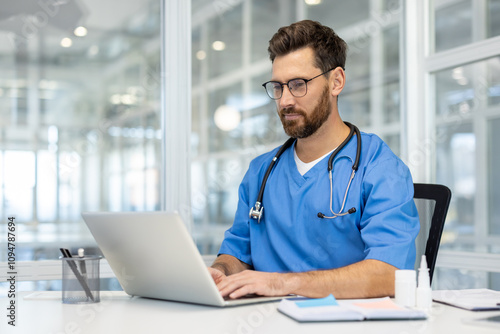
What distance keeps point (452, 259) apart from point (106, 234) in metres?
1.74

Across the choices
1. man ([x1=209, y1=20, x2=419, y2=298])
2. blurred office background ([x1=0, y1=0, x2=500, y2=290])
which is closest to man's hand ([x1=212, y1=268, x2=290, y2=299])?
man ([x1=209, y1=20, x2=419, y2=298])

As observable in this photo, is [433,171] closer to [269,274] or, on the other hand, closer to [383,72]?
[383,72]

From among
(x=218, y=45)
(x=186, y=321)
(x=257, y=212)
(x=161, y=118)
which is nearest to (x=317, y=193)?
(x=257, y=212)

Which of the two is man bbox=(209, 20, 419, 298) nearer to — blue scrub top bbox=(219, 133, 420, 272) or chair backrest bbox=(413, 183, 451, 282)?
blue scrub top bbox=(219, 133, 420, 272)

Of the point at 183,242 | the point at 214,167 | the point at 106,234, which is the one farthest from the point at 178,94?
the point at 183,242

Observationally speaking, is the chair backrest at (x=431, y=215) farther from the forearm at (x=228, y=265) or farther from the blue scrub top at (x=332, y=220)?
the forearm at (x=228, y=265)

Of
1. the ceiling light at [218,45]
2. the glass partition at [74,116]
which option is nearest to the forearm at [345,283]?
the glass partition at [74,116]

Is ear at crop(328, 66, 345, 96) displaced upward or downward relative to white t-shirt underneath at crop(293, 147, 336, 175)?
upward

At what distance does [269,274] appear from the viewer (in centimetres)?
134

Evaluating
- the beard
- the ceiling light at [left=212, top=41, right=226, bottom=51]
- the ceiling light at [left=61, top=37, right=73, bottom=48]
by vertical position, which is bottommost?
the beard

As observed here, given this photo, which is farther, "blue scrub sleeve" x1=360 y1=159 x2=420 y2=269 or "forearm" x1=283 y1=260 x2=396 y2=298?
"blue scrub sleeve" x1=360 y1=159 x2=420 y2=269

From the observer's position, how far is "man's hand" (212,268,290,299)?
4.20 feet

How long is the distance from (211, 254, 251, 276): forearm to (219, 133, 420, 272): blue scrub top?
24 mm

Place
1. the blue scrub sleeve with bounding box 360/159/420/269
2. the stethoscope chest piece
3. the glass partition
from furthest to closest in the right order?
the glass partition
the stethoscope chest piece
the blue scrub sleeve with bounding box 360/159/420/269
